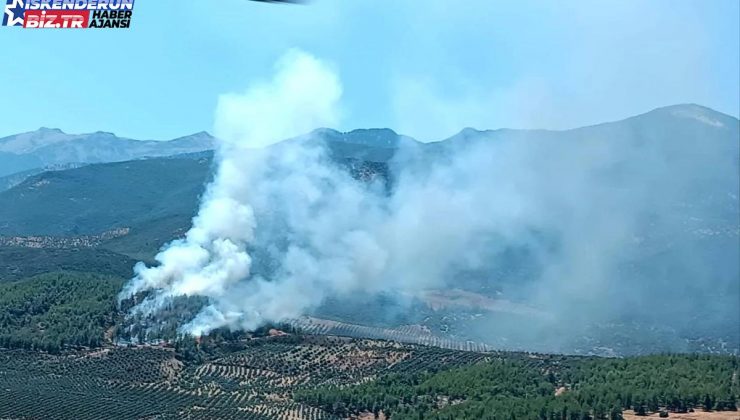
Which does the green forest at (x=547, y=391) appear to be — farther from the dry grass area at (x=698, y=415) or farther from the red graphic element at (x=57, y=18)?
the red graphic element at (x=57, y=18)

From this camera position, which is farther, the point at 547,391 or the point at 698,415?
the point at 547,391

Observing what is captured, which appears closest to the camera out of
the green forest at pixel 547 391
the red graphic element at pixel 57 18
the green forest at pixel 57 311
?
the red graphic element at pixel 57 18

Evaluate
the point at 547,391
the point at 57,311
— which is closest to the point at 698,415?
the point at 547,391

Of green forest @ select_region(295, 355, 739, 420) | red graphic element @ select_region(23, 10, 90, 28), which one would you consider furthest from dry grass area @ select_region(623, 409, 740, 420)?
red graphic element @ select_region(23, 10, 90, 28)

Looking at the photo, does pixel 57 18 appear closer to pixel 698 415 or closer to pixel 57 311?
pixel 698 415

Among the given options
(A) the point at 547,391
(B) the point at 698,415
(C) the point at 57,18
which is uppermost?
(C) the point at 57,18

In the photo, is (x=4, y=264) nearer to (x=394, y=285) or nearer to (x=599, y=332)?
(x=394, y=285)

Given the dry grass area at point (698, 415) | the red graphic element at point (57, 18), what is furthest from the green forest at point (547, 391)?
the red graphic element at point (57, 18)
